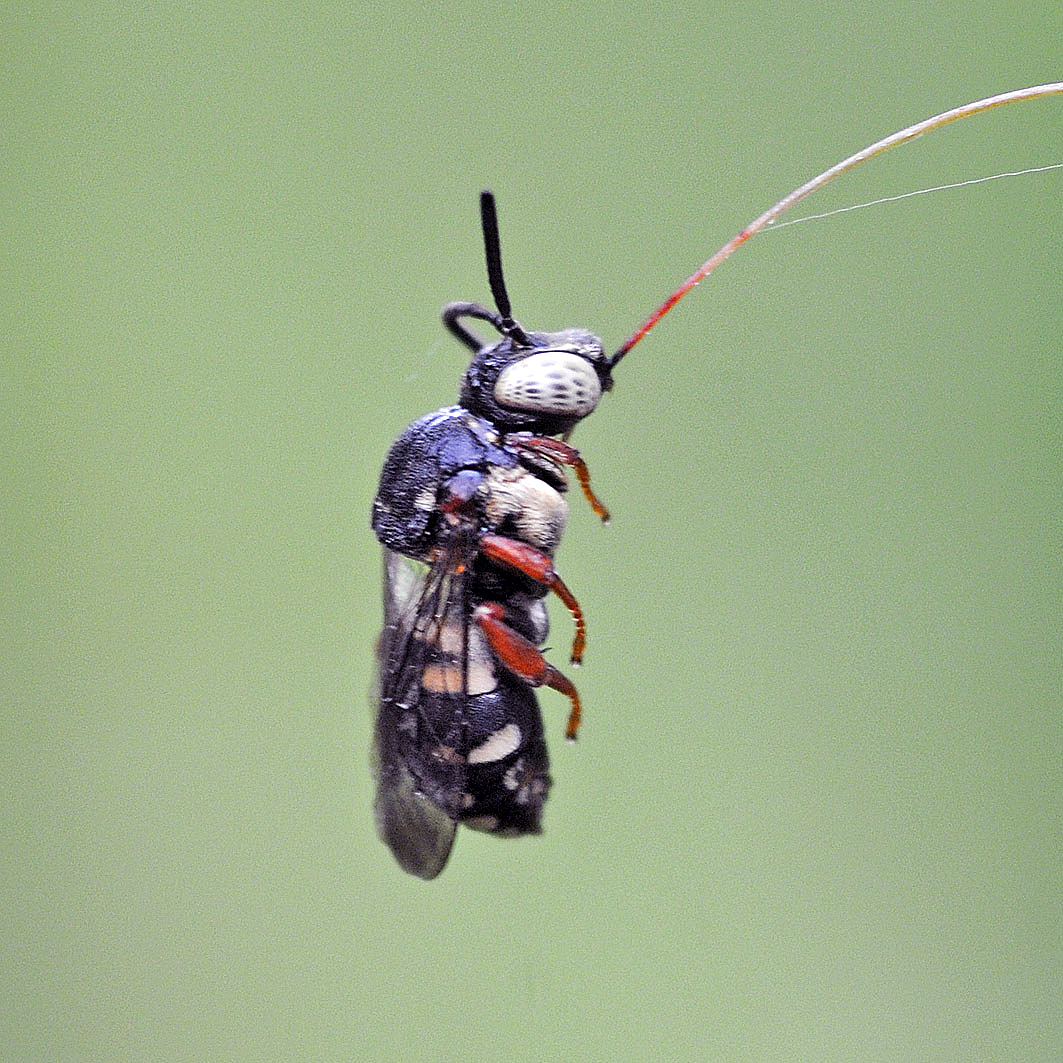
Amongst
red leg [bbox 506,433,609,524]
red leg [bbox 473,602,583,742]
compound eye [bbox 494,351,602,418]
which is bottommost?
red leg [bbox 473,602,583,742]

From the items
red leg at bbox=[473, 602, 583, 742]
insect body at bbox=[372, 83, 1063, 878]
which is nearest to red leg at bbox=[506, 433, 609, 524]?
insect body at bbox=[372, 83, 1063, 878]

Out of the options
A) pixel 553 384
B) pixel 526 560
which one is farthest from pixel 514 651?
pixel 553 384

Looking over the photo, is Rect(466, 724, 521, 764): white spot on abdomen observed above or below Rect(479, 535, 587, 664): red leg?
below

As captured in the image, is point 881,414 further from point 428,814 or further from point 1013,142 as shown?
point 428,814

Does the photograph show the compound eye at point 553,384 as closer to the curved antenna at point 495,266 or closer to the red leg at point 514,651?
the curved antenna at point 495,266

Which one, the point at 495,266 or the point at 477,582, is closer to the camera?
the point at 495,266

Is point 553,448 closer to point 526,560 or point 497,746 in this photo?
point 526,560

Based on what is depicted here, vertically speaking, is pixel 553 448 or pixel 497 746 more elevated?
pixel 553 448

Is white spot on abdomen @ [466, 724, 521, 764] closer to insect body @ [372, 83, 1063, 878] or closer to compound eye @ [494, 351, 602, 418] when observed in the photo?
insect body @ [372, 83, 1063, 878]
